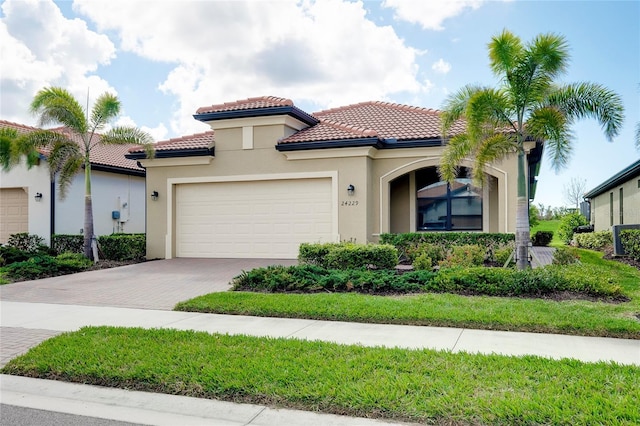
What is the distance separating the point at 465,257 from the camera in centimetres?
1296

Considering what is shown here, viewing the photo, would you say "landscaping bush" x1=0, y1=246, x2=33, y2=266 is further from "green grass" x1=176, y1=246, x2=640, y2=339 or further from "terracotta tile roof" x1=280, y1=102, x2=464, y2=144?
"green grass" x1=176, y1=246, x2=640, y2=339

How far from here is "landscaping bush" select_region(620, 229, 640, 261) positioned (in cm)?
1556

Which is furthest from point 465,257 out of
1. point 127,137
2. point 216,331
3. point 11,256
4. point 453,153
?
point 11,256

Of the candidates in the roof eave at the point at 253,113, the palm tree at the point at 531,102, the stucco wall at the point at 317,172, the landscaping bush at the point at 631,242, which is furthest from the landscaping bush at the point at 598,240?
the roof eave at the point at 253,113

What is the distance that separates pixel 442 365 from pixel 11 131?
57.1ft

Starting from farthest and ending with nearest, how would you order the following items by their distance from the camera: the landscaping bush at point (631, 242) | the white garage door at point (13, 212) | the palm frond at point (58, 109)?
1. the white garage door at point (13, 212)
2. the palm frond at point (58, 109)
3. the landscaping bush at point (631, 242)

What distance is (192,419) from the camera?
14.5 ft

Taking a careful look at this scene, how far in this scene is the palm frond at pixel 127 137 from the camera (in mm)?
16969

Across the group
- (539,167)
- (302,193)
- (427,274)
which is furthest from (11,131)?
(539,167)

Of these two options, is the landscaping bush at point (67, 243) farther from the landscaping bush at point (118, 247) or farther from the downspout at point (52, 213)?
the landscaping bush at point (118, 247)

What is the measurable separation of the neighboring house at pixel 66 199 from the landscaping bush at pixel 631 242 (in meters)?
19.2

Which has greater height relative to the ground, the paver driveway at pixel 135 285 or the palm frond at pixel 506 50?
the palm frond at pixel 506 50

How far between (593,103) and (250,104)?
10.5 meters

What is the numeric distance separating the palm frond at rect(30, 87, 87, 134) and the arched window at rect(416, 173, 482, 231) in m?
11.8
